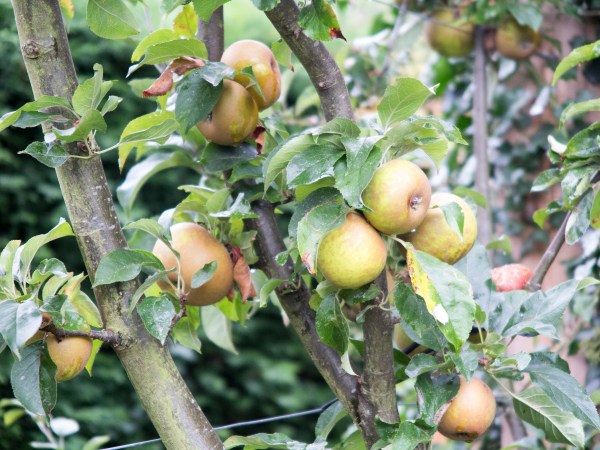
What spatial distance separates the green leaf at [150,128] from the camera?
81 centimetres

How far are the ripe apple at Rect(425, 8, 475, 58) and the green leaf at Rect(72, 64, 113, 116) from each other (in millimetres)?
1180

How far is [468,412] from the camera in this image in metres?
0.81

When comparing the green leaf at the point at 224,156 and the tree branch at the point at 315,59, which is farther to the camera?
the green leaf at the point at 224,156

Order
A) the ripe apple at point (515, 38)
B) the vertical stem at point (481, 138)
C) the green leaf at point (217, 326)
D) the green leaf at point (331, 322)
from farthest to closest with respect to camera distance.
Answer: the ripe apple at point (515, 38) → the vertical stem at point (481, 138) → the green leaf at point (217, 326) → the green leaf at point (331, 322)

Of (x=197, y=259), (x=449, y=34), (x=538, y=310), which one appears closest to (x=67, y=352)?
(x=197, y=259)

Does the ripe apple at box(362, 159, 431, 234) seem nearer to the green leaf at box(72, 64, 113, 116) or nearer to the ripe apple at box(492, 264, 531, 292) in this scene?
the green leaf at box(72, 64, 113, 116)

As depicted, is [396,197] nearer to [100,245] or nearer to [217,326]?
[100,245]

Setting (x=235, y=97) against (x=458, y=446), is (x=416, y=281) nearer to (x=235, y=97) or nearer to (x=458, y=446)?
(x=235, y=97)

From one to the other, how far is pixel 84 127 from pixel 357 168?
11.0 inches

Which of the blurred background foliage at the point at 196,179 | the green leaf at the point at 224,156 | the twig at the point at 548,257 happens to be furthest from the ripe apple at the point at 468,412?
the blurred background foliage at the point at 196,179

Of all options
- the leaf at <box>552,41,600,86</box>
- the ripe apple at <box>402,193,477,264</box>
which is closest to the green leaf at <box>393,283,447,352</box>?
the ripe apple at <box>402,193,477,264</box>

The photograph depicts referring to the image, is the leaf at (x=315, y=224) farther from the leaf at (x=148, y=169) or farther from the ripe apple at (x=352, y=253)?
the leaf at (x=148, y=169)

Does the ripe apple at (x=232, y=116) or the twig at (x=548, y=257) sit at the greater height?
the ripe apple at (x=232, y=116)

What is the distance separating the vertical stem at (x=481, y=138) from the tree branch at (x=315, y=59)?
0.81m
